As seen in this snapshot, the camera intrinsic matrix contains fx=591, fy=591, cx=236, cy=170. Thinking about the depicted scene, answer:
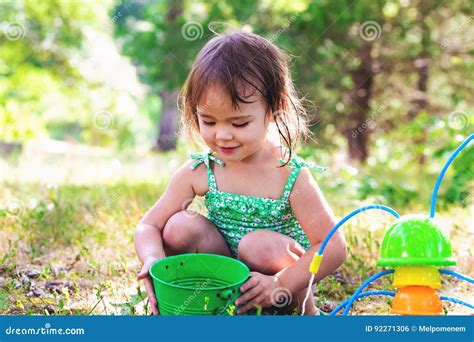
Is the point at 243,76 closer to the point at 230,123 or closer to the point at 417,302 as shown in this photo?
the point at 230,123

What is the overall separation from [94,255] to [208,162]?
729 mm

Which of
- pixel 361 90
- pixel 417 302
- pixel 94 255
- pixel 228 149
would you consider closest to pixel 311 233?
pixel 228 149

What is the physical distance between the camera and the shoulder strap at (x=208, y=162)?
6.84 ft

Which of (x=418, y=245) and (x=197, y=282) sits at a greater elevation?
(x=418, y=245)

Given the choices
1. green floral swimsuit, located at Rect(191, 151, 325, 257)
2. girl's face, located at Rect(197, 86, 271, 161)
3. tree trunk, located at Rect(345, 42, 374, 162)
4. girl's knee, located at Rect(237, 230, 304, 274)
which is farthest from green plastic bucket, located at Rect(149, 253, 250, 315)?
tree trunk, located at Rect(345, 42, 374, 162)

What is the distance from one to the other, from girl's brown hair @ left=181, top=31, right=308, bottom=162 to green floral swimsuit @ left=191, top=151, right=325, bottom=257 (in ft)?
0.37

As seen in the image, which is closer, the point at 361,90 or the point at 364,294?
the point at 364,294

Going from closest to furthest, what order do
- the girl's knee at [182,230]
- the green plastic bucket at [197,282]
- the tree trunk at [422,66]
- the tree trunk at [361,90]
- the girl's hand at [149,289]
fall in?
the green plastic bucket at [197,282]
the girl's hand at [149,289]
the girl's knee at [182,230]
the tree trunk at [422,66]
the tree trunk at [361,90]

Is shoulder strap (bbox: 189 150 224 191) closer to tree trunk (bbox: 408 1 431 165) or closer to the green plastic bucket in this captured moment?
the green plastic bucket

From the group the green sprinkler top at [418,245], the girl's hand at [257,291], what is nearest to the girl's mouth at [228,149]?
the girl's hand at [257,291]

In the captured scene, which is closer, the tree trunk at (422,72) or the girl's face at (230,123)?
the girl's face at (230,123)

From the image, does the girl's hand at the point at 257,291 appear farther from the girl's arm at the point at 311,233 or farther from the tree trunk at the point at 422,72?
the tree trunk at the point at 422,72

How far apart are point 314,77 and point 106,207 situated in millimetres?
2585

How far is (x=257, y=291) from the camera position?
1.77 meters
